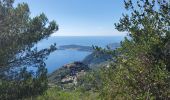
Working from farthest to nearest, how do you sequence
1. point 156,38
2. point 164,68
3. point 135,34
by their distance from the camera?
point 135,34
point 156,38
point 164,68

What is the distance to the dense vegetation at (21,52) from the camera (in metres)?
20.3

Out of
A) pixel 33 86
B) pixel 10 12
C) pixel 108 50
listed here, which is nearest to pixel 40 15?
pixel 10 12

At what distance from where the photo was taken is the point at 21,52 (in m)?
22.2

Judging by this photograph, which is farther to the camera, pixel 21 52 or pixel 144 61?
pixel 21 52

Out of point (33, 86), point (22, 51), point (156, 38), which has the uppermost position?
point (156, 38)

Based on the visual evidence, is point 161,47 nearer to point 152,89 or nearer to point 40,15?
point 152,89

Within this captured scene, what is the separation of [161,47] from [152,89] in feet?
3.66

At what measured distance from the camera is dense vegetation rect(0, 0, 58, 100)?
66.7ft

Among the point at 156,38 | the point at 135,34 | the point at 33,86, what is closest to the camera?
the point at 156,38

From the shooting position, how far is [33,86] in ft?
69.4

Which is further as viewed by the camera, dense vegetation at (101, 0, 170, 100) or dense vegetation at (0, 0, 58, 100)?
dense vegetation at (0, 0, 58, 100)

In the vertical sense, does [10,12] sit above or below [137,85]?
above

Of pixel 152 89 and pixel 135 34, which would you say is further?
pixel 135 34

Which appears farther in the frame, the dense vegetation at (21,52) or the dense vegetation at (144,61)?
the dense vegetation at (21,52)
